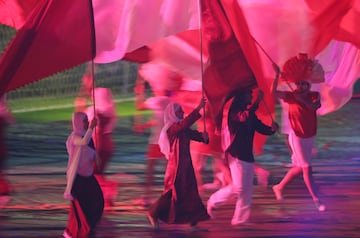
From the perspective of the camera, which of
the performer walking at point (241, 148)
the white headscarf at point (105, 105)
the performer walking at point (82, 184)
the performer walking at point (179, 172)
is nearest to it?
the performer walking at point (82, 184)

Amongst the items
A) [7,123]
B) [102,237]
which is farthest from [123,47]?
[102,237]

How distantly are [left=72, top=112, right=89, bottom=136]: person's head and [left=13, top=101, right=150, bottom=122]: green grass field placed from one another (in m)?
3.43

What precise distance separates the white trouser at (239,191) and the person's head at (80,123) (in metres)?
1.28

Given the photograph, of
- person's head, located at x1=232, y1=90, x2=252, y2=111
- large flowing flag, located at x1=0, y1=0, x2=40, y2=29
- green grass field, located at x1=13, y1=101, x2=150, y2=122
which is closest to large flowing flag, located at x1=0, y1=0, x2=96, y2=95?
large flowing flag, located at x1=0, y1=0, x2=40, y2=29

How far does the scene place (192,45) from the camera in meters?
9.42

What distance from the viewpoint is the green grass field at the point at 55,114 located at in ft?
39.0

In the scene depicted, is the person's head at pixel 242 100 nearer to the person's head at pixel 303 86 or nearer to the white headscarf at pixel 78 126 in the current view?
the person's head at pixel 303 86

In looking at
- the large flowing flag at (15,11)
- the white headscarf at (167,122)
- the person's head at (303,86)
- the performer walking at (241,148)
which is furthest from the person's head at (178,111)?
the large flowing flag at (15,11)

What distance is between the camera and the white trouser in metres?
8.61

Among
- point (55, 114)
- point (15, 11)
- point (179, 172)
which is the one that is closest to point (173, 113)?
point (179, 172)

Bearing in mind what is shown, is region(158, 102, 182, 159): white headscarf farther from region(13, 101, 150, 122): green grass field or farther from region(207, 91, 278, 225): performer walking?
region(13, 101, 150, 122): green grass field

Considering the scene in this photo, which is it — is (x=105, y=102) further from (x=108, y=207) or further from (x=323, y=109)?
(x=323, y=109)

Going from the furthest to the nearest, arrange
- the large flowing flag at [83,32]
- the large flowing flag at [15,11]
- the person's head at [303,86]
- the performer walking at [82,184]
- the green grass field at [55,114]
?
the green grass field at [55,114] < the large flowing flag at [15,11] < the person's head at [303,86] < the large flowing flag at [83,32] < the performer walking at [82,184]

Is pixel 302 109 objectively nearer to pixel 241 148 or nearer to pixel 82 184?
pixel 241 148
